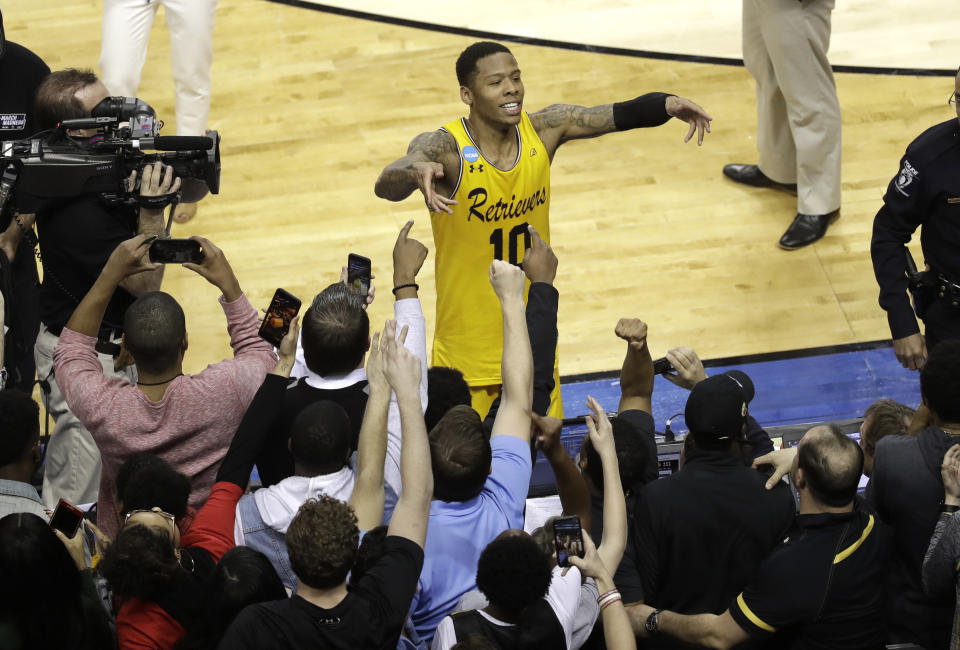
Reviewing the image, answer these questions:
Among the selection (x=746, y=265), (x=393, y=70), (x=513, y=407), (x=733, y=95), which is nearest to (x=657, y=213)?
(x=746, y=265)

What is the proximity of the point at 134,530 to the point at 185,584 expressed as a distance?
0.18 meters

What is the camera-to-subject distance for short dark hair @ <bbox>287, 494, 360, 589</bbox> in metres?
2.64

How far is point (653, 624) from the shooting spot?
129 inches

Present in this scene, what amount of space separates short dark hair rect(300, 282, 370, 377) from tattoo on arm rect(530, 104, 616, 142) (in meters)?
1.49

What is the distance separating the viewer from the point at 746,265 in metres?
6.17

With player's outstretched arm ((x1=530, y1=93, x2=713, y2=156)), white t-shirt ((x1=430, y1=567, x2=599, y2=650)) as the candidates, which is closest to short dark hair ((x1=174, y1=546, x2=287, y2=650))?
white t-shirt ((x1=430, y1=567, x2=599, y2=650))

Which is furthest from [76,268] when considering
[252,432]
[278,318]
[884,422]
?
[884,422]

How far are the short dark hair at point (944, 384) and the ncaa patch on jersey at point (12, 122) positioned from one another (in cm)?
330

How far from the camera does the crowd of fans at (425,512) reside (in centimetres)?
275

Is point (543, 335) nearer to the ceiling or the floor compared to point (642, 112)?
nearer to the floor

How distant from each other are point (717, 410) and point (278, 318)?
4.36ft

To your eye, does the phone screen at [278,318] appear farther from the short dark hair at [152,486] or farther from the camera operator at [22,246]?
the camera operator at [22,246]

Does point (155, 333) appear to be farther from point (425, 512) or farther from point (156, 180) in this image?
point (425, 512)

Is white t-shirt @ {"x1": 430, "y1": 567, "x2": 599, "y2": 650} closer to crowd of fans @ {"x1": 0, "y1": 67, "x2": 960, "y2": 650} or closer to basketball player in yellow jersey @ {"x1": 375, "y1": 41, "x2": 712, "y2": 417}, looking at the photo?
crowd of fans @ {"x1": 0, "y1": 67, "x2": 960, "y2": 650}
